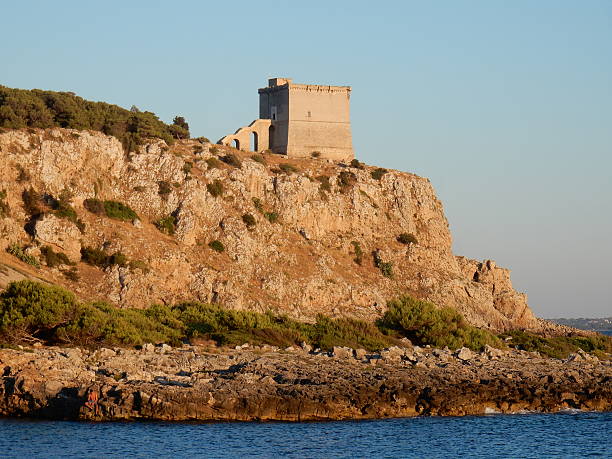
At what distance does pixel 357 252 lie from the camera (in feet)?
216

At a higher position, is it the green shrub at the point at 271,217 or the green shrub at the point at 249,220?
the green shrub at the point at 271,217

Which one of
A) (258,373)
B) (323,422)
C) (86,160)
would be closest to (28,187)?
(86,160)

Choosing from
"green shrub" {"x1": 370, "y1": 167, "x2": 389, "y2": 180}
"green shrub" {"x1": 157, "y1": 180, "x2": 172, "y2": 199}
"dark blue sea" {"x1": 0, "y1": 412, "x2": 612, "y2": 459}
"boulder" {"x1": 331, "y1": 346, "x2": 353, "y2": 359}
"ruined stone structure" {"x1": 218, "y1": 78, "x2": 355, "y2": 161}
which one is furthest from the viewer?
"ruined stone structure" {"x1": 218, "y1": 78, "x2": 355, "y2": 161}

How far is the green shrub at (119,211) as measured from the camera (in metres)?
57.8

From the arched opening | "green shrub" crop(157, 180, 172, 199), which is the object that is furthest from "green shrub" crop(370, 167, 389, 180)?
"green shrub" crop(157, 180, 172, 199)

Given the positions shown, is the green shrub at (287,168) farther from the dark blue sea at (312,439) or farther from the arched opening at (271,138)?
the dark blue sea at (312,439)

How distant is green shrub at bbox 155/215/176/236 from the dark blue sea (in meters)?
27.4

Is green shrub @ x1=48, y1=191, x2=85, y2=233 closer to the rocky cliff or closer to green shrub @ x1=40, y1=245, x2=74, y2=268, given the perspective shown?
the rocky cliff

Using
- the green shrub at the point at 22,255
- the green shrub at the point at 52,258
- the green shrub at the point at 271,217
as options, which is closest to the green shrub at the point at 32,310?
the green shrub at the point at 22,255

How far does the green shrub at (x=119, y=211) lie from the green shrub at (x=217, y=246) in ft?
14.4

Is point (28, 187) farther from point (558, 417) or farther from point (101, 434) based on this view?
point (558, 417)

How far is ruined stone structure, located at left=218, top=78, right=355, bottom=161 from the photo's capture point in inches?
2928

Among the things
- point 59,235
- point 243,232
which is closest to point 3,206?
point 59,235

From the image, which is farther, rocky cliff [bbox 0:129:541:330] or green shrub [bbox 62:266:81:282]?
rocky cliff [bbox 0:129:541:330]
